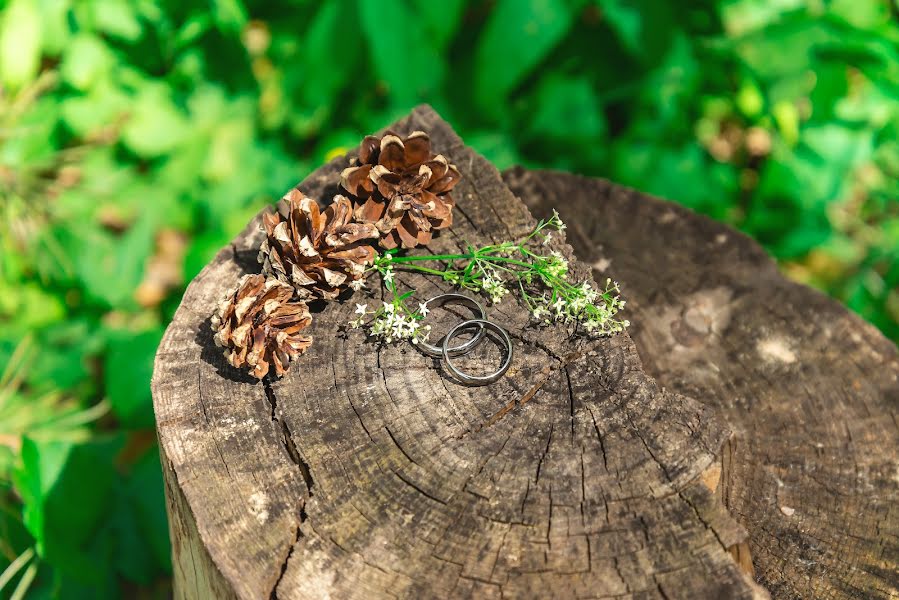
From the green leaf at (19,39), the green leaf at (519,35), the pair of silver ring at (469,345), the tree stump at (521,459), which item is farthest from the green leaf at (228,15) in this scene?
the pair of silver ring at (469,345)

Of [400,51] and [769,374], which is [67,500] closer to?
[400,51]

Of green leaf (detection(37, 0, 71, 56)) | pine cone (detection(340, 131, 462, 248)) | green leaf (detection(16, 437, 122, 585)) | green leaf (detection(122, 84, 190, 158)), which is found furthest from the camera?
green leaf (detection(122, 84, 190, 158))

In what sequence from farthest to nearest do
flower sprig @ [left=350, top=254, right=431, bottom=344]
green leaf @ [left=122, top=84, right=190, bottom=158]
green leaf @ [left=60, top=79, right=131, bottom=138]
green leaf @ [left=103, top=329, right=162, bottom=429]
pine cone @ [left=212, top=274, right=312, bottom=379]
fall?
green leaf @ [left=122, top=84, right=190, bottom=158], green leaf @ [left=60, top=79, right=131, bottom=138], green leaf @ [left=103, top=329, right=162, bottom=429], flower sprig @ [left=350, top=254, right=431, bottom=344], pine cone @ [left=212, top=274, right=312, bottom=379]

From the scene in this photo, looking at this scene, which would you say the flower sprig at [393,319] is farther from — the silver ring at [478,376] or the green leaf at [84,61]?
the green leaf at [84,61]

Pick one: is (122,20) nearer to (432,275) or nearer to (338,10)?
(338,10)

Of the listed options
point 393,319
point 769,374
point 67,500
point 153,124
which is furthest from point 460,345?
point 153,124

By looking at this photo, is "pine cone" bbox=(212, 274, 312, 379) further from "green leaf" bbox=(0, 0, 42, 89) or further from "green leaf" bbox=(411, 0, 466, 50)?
"green leaf" bbox=(0, 0, 42, 89)

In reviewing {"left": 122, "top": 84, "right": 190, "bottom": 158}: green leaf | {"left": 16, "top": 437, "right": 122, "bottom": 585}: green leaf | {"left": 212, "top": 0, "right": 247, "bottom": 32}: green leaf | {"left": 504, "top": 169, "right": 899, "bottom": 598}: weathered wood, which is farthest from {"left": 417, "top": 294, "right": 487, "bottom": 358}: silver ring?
{"left": 122, "top": 84, "right": 190, "bottom": 158}: green leaf
